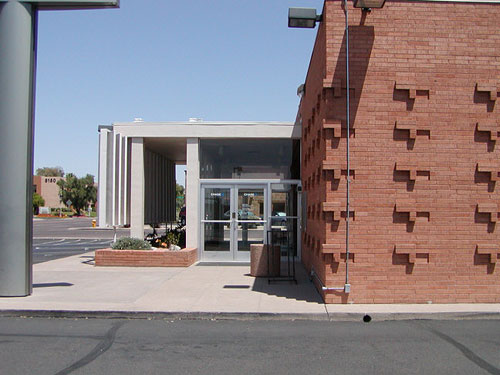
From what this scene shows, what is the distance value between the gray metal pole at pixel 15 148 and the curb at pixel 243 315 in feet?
4.28

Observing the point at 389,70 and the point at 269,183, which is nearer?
the point at 389,70

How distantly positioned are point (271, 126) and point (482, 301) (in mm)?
8627

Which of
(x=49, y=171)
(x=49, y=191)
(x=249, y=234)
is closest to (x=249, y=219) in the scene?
(x=249, y=234)

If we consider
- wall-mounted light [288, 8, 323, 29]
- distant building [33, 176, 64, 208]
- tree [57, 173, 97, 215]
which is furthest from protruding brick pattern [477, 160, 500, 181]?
distant building [33, 176, 64, 208]

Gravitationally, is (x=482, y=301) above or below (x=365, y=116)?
below

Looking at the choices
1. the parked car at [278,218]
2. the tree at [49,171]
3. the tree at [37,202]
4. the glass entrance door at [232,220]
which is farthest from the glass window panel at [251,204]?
the tree at [49,171]

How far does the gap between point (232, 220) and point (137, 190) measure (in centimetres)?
304

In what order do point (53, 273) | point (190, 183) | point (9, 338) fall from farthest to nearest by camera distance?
point (190, 183) < point (53, 273) < point (9, 338)

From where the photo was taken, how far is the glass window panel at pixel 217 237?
51.4 ft

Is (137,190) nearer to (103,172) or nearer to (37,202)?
(103,172)

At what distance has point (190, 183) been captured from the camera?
51.0 feet

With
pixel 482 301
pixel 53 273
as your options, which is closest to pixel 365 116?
pixel 482 301

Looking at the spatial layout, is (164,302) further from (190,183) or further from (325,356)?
(190,183)

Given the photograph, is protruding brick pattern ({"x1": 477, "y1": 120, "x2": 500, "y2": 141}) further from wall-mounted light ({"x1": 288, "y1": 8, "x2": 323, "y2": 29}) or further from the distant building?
the distant building
